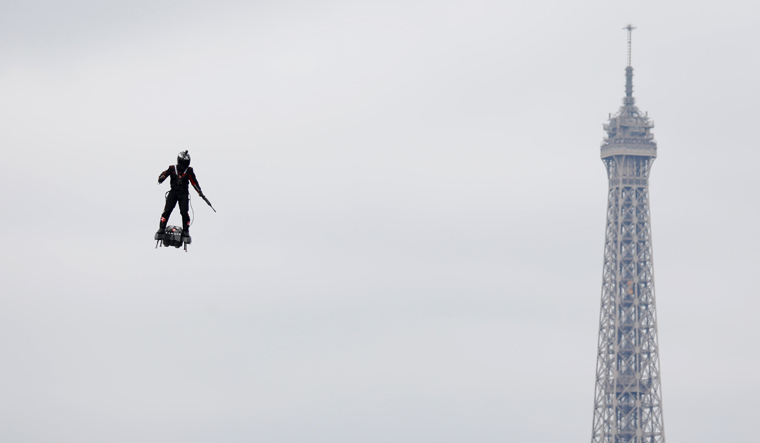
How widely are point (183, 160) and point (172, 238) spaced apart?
2.93 m

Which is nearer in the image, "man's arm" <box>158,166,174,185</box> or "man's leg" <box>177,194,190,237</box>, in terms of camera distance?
"man's arm" <box>158,166,174,185</box>

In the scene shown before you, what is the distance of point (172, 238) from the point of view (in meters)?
54.4

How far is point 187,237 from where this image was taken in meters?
54.1

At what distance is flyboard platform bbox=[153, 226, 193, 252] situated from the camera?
53.8 m

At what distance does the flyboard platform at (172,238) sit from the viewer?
53.8 meters

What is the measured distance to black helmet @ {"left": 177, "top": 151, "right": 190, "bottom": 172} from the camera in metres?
52.5

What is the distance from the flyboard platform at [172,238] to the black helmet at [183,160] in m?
2.30

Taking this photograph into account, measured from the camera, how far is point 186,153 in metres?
52.5

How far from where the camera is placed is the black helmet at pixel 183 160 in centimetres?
5253

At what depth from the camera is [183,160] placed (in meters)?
53.0

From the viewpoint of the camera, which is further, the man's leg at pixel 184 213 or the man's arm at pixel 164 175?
the man's leg at pixel 184 213

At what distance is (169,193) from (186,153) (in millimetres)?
2325

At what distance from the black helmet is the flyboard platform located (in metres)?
2.30

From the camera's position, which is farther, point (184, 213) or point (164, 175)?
point (184, 213)
